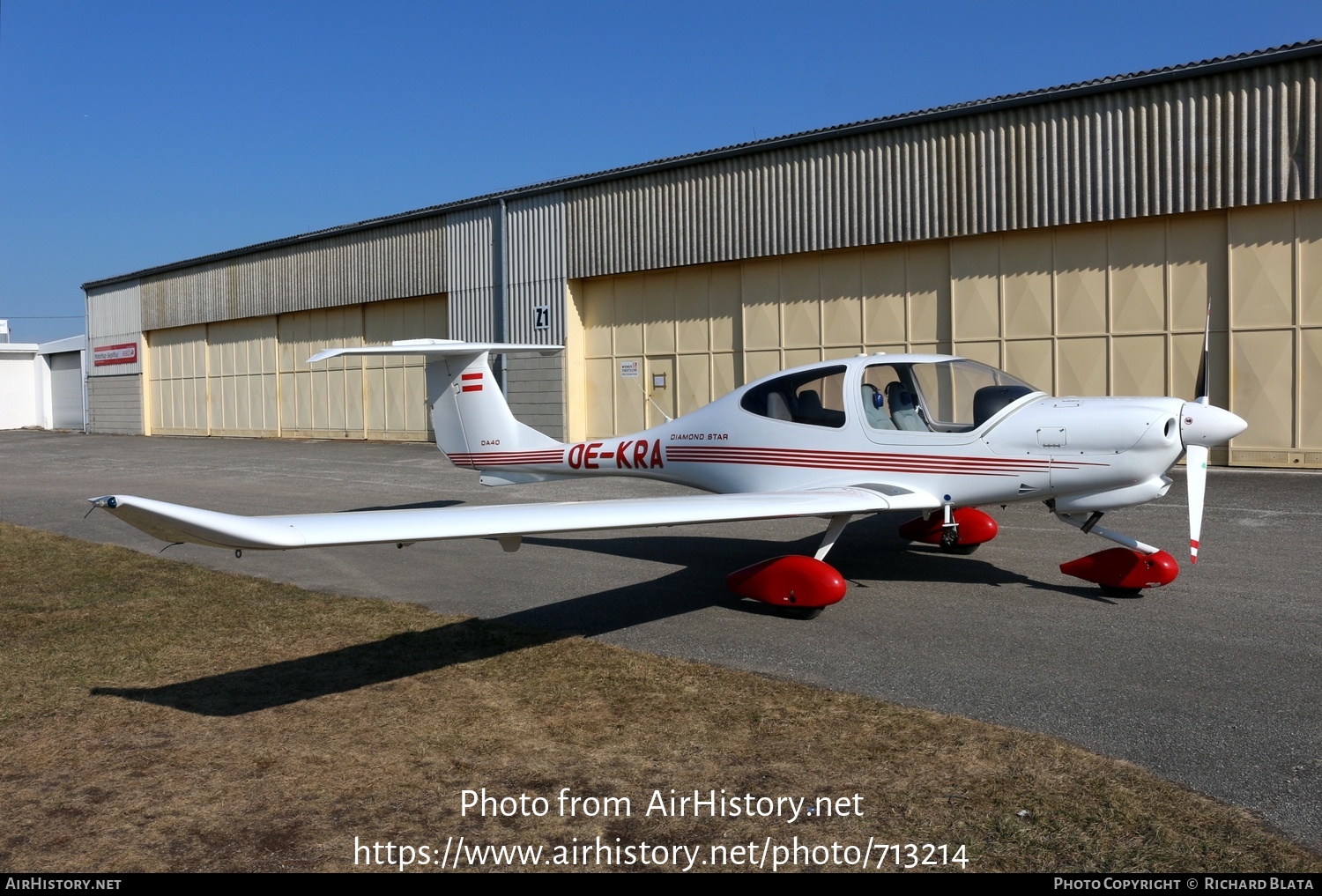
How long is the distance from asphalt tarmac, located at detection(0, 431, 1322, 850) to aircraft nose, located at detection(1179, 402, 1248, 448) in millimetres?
1294

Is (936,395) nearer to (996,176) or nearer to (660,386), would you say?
(996,176)

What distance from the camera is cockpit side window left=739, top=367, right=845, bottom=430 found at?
29.4 feet

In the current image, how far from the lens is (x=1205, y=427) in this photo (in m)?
7.55

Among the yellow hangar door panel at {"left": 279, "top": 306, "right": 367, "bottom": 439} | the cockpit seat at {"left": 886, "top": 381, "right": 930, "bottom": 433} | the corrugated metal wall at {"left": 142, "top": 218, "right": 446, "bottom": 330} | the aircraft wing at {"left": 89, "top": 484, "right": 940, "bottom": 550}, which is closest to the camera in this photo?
the aircraft wing at {"left": 89, "top": 484, "right": 940, "bottom": 550}

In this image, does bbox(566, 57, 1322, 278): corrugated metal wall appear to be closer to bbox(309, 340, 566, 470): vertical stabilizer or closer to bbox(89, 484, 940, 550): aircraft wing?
bbox(309, 340, 566, 470): vertical stabilizer

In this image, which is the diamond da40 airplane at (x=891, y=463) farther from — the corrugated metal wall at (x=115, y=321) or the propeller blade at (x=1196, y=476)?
the corrugated metal wall at (x=115, y=321)

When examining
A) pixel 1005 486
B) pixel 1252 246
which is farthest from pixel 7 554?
pixel 1252 246

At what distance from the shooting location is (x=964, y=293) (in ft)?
61.6

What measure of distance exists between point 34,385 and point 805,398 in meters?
53.8

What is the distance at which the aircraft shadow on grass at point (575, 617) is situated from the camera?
6.28m

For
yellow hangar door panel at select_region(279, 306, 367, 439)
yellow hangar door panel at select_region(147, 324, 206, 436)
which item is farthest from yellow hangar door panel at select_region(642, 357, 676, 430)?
yellow hangar door panel at select_region(147, 324, 206, 436)

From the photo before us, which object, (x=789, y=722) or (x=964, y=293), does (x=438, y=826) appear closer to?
(x=789, y=722)

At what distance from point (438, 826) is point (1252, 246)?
1653 cm

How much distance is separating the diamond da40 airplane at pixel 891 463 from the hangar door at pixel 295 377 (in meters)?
19.3
